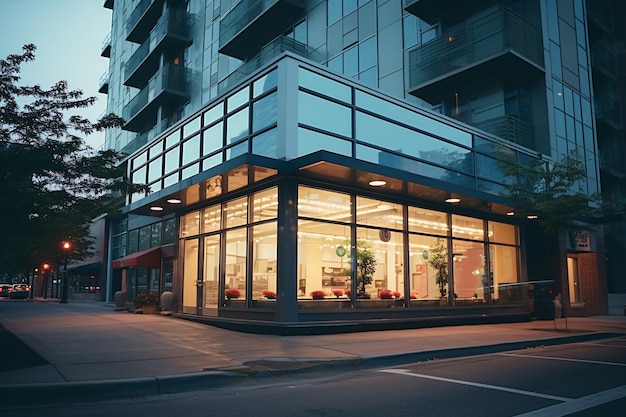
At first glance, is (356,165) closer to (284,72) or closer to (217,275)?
(284,72)

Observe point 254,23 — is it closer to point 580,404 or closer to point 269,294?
point 269,294

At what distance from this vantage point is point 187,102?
32.2 meters

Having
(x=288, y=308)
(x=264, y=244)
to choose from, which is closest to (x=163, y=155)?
(x=264, y=244)

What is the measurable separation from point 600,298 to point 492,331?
502 inches

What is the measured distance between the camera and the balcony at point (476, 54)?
20.5 metres

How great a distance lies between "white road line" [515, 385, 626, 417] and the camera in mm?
5945

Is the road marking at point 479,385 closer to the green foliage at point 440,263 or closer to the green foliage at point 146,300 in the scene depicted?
the green foliage at point 440,263

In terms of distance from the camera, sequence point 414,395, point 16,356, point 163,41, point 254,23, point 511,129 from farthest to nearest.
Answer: point 163,41
point 254,23
point 511,129
point 16,356
point 414,395

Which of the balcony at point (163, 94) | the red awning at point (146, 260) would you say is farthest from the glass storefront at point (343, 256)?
the balcony at point (163, 94)

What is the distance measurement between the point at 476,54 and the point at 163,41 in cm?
1953

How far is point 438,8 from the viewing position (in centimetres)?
2278

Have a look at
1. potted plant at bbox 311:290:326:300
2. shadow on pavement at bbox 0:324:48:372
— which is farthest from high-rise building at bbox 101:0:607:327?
shadow on pavement at bbox 0:324:48:372

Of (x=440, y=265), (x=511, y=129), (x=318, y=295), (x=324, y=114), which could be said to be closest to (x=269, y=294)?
(x=318, y=295)

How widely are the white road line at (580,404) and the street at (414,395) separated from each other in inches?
0.4
